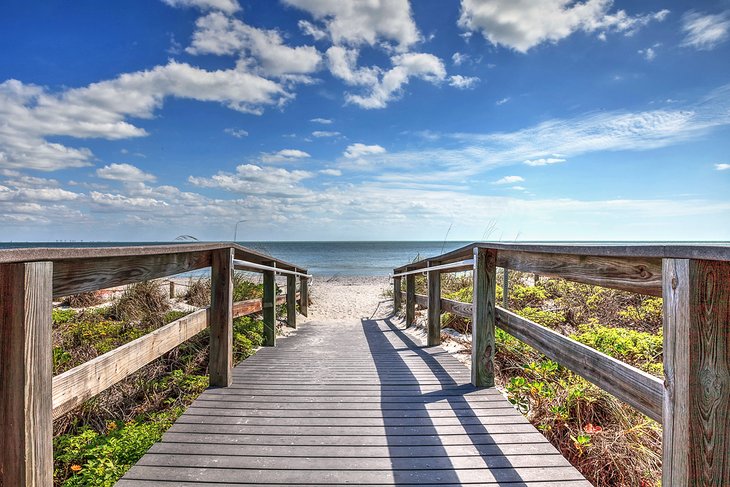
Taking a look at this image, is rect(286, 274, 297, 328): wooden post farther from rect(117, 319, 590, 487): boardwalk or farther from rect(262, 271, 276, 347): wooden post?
rect(117, 319, 590, 487): boardwalk

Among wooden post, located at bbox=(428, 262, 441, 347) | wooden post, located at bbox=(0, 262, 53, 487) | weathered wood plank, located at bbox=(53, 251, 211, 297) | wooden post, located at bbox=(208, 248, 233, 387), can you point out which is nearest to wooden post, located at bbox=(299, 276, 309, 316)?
wooden post, located at bbox=(428, 262, 441, 347)

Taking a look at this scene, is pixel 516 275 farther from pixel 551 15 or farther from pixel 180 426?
pixel 180 426

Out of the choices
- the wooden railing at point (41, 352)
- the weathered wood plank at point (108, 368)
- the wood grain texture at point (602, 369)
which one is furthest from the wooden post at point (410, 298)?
the wooden railing at point (41, 352)

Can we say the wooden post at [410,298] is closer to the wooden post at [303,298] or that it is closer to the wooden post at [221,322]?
the wooden post at [303,298]

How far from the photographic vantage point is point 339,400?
286cm

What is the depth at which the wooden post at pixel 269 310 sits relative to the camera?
15.8 ft

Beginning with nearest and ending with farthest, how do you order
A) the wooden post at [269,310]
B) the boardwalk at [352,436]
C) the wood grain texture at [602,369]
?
the wood grain texture at [602,369] → the boardwalk at [352,436] → the wooden post at [269,310]

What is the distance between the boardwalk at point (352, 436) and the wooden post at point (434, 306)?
1.05 metres

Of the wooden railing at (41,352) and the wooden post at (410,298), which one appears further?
the wooden post at (410,298)

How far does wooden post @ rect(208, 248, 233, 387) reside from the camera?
10.3ft

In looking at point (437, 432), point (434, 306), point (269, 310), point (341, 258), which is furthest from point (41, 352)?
point (341, 258)

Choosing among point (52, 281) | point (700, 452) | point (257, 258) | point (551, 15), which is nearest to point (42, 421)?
point (52, 281)

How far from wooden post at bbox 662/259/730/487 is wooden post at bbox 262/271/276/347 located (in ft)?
13.8

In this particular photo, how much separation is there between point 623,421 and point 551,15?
7751mm
